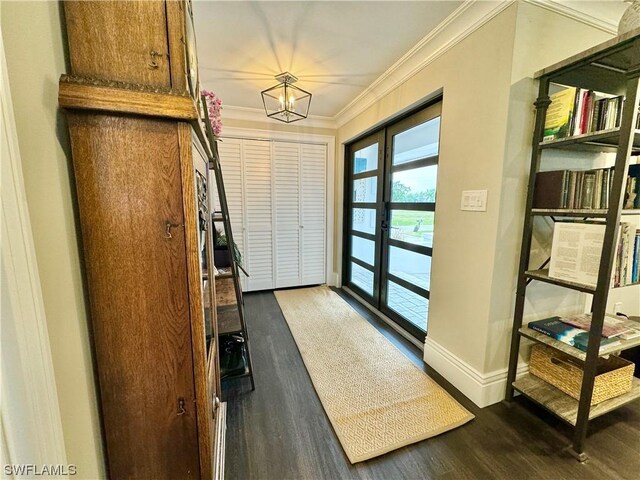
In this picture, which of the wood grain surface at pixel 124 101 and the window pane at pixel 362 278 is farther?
the window pane at pixel 362 278

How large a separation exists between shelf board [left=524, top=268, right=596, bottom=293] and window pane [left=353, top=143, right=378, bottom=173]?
75.2 inches

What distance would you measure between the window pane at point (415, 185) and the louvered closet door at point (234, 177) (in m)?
1.92

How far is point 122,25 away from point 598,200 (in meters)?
2.00

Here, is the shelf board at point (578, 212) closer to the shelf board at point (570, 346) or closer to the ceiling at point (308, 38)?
the shelf board at point (570, 346)

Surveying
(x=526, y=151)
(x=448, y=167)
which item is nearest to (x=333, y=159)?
(x=448, y=167)

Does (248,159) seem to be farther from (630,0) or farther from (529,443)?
(529,443)

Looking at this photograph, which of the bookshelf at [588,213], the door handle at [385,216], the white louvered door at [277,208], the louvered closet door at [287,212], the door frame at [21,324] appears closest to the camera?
the door frame at [21,324]

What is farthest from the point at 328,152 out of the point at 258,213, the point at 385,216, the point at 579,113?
the point at 579,113

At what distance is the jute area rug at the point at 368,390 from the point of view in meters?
1.43

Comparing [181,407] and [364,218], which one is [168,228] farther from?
[364,218]

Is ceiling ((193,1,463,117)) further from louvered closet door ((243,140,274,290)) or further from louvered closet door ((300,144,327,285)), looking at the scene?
louvered closet door ((300,144,327,285))

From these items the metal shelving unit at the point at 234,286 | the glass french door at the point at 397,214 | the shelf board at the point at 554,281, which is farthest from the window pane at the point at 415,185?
the metal shelving unit at the point at 234,286

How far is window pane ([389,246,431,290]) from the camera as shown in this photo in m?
2.31

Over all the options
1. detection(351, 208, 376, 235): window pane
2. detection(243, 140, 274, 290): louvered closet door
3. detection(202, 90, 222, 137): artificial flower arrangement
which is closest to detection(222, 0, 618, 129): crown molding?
detection(351, 208, 376, 235): window pane
